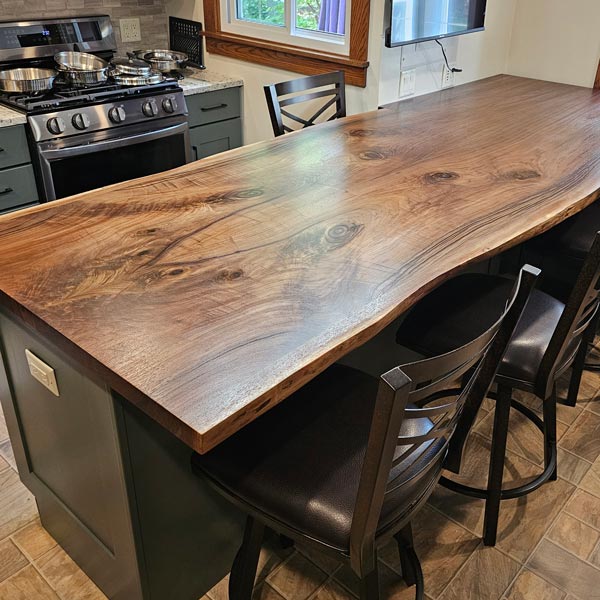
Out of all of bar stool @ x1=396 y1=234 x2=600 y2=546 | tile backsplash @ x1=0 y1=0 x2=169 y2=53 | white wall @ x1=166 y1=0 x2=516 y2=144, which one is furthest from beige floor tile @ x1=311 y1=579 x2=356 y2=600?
tile backsplash @ x1=0 y1=0 x2=169 y2=53

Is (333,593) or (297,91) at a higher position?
(297,91)

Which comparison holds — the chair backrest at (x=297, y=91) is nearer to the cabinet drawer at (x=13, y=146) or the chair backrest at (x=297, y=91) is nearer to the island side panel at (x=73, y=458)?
the cabinet drawer at (x=13, y=146)

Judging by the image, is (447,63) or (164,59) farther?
(164,59)

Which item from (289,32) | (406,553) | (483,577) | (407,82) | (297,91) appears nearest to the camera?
(406,553)

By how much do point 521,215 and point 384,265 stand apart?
506 millimetres

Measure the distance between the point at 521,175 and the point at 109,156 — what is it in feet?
6.22

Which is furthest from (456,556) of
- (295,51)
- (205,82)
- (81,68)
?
(81,68)

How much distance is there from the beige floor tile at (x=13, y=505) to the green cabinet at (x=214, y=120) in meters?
1.93

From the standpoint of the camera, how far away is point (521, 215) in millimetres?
1702

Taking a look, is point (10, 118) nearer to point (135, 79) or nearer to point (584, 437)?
point (135, 79)

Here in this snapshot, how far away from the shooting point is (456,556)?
1816 mm

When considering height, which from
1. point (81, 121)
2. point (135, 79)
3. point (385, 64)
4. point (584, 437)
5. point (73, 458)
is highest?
point (385, 64)

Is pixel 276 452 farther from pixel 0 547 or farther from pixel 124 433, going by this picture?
pixel 0 547

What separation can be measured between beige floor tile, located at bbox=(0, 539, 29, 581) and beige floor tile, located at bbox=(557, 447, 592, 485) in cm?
166
